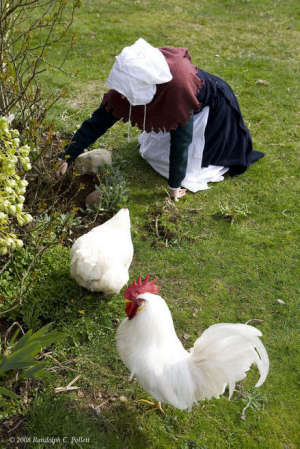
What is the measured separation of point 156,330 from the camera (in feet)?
7.79

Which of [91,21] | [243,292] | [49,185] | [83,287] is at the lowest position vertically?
[243,292]

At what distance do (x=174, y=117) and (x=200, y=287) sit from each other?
5.14ft

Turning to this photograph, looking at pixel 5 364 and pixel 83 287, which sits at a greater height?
pixel 5 364

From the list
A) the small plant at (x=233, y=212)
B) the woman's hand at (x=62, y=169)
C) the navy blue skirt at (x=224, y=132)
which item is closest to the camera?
the woman's hand at (x=62, y=169)

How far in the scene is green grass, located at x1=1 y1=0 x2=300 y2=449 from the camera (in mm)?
2637

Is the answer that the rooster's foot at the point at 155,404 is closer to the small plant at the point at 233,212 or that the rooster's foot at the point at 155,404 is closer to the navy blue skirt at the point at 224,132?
the small plant at the point at 233,212

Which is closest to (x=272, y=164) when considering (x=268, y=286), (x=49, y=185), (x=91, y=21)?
(x=268, y=286)

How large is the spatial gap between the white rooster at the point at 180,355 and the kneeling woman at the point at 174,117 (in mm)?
1473

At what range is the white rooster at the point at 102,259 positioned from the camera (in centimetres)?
285

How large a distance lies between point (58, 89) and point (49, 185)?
2.79 metres

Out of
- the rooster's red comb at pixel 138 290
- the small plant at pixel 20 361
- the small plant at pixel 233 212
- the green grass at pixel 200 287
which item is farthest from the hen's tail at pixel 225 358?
the small plant at pixel 233 212

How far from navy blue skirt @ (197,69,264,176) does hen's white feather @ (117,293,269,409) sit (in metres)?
2.52

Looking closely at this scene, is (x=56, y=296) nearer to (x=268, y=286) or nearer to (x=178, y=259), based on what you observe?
(x=178, y=259)

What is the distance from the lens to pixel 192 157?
4.41m
